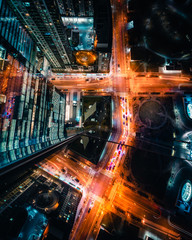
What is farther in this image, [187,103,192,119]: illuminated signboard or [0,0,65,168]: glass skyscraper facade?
[187,103,192,119]: illuminated signboard

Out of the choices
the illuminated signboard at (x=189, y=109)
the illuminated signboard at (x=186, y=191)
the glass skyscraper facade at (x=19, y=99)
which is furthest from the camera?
the illuminated signboard at (x=189, y=109)

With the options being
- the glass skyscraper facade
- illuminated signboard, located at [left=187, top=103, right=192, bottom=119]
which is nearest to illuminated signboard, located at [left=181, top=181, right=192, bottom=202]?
illuminated signboard, located at [left=187, top=103, right=192, bottom=119]

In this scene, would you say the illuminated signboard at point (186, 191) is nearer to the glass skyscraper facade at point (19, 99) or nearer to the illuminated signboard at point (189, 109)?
the illuminated signboard at point (189, 109)

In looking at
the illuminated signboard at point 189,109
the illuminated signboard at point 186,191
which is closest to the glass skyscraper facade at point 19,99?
the illuminated signboard at point 186,191

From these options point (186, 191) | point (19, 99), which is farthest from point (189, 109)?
point (19, 99)

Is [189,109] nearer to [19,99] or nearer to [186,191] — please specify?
[186,191]

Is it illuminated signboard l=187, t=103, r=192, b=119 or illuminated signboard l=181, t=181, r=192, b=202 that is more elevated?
illuminated signboard l=187, t=103, r=192, b=119

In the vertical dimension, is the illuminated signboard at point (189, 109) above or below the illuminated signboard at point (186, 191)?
above

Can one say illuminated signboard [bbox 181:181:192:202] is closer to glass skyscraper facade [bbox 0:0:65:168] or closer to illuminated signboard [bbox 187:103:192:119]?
illuminated signboard [bbox 187:103:192:119]

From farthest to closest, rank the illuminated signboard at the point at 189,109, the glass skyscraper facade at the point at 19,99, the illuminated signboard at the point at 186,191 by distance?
the illuminated signboard at the point at 189,109 < the illuminated signboard at the point at 186,191 < the glass skyscraper facade at the point at 19,99
